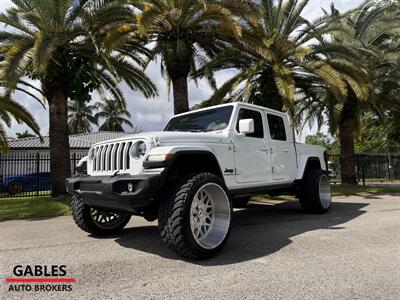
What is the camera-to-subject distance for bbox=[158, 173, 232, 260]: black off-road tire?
12.0ft

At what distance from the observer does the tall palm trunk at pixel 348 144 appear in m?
15.4

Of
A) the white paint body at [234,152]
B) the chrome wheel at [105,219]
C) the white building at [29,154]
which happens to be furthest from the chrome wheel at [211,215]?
the white building at [29,154]

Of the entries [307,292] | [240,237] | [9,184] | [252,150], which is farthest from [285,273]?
[9,184]

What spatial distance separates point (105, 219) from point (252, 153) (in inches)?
109

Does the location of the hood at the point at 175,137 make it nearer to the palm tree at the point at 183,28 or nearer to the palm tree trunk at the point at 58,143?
the palm tree at the point at 183,28

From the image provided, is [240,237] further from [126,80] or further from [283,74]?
[126,80]

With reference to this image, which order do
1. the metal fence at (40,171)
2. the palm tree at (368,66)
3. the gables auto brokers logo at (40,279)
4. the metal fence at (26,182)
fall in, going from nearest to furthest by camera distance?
1. the gables auto brokers logo at (40,279)
2. the palm tree at (368,66)
3. the metal fence at (26,182)
4. the metal fence at (40,171)

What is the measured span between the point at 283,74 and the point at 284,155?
632cm

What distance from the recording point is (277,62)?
12570 mm

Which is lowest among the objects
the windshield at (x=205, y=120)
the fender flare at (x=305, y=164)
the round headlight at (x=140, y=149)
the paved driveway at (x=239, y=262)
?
the paved driveway at (x=239, y=262)

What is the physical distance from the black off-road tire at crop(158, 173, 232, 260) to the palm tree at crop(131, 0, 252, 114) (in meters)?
6.67

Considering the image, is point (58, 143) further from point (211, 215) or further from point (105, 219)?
point (211, 215)

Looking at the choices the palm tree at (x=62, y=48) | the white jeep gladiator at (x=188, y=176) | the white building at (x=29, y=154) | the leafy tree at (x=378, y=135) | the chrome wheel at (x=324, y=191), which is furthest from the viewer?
the leafy tree at (x=378, y=135)

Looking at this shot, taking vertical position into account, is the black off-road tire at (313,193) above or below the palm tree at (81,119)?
below
